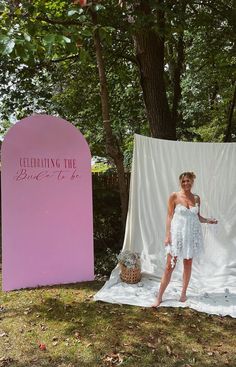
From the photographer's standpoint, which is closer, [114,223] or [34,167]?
[34,167]

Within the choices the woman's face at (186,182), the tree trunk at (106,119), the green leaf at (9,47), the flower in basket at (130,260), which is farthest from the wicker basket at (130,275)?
the green leaf at (9,47)

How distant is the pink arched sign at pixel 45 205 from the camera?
4824 mm

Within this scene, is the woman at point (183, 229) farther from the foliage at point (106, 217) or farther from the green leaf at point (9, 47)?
the foliage at point (106, 217)

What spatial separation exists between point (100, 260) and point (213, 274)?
5.77 feet

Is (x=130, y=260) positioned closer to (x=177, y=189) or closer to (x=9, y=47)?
(x=177, y=189)

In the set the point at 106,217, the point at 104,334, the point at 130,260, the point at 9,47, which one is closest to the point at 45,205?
the point at 130,260

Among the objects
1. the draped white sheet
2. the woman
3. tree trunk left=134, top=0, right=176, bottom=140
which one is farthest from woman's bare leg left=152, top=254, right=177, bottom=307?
tree trunk left=134, top=0, right=176, bottom=140

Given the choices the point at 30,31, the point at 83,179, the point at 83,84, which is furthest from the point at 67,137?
the point at 83,84

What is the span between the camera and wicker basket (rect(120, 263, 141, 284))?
16.6 feet

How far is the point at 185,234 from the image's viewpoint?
169 inches

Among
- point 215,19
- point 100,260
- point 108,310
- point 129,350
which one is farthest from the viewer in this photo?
point 215,19

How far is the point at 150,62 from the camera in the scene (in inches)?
254

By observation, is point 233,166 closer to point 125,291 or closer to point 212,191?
point 212,191

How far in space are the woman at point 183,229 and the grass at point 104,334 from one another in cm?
50
